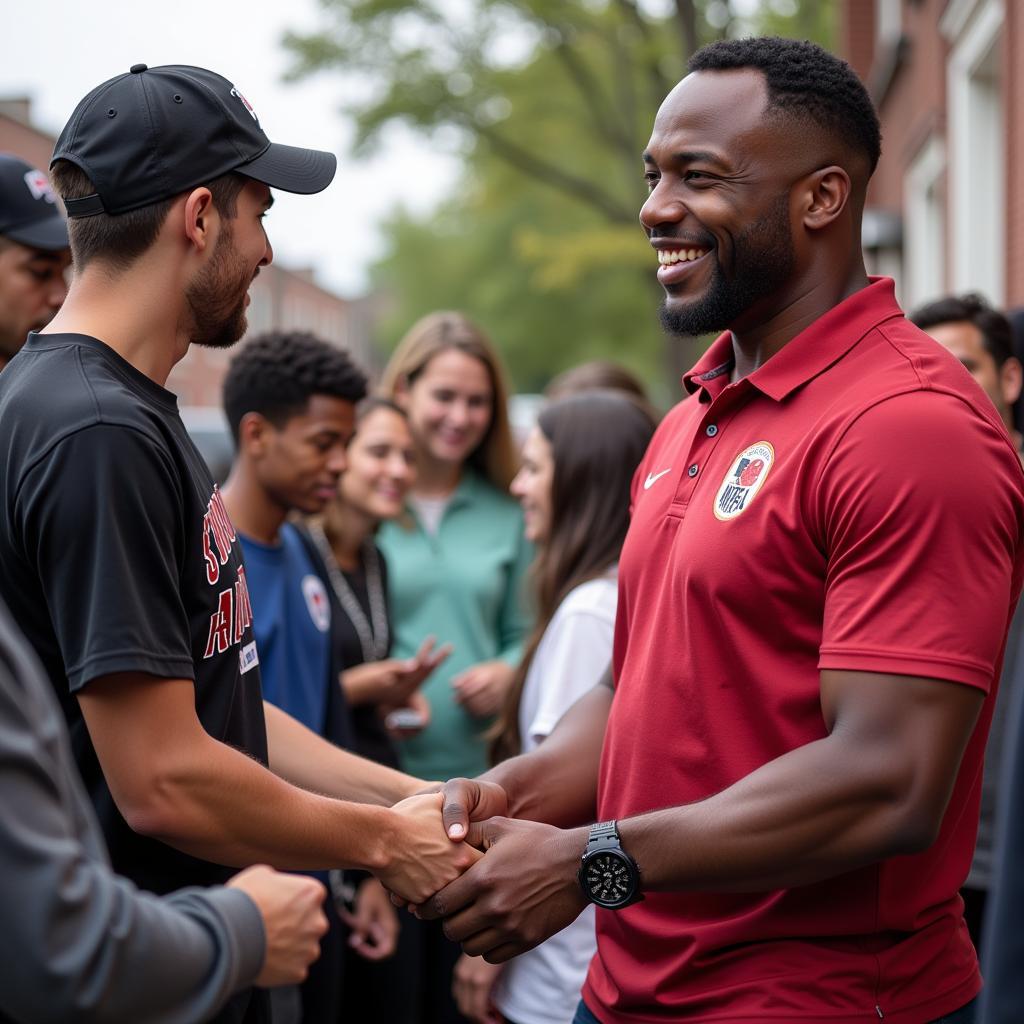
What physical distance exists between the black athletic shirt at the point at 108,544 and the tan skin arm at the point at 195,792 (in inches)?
2.2

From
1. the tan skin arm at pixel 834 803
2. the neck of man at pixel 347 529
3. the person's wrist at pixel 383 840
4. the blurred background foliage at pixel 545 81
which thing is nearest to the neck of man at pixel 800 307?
the tan skin arm at pixel 834 803

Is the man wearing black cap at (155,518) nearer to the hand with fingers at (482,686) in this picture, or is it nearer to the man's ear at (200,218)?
the man's ear at (200,218)

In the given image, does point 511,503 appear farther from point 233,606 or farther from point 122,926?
point 122,926

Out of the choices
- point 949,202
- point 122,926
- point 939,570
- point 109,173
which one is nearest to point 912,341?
point 939,570

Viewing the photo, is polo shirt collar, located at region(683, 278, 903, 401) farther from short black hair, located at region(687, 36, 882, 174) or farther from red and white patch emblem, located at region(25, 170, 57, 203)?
red and white patch emblem, located at region(25, 170, 57, 203)

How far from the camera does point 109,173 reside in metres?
2.29

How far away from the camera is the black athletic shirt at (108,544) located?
2.01m

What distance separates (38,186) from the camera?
4.00 meters

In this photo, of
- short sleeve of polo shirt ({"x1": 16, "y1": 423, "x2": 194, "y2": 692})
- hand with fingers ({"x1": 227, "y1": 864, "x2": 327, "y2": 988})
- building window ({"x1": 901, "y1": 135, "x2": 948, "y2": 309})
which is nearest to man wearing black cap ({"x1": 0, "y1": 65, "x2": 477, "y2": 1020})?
short sleeve of polo shirt ({"x1": 16, "y1": 423, "x2": 194, "y2": 692})

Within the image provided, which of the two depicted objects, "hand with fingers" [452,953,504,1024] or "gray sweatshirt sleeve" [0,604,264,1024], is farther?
"hand with fingers" [452,953,504,1024]

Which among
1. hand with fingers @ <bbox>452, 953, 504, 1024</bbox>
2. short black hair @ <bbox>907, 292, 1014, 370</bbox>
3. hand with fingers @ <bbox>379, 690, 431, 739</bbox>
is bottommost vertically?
hand with fingers @ <bbox>452, 953, 504, 1024</bbox>

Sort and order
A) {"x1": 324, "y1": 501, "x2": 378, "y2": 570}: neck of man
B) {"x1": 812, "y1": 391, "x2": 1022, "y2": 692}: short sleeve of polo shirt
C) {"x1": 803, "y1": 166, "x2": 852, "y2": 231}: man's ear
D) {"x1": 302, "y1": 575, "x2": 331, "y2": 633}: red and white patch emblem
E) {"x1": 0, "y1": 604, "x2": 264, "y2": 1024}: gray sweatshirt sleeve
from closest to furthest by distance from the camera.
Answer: {"x1": 0, "y1": 604, "x2": 264, "y2": 1024}: gray sweatshirt sleeve → {"x1": 812, "y1": 391, "x2": 1022, "y2": 692}: short sleeve of polo shirt → {"x1": 803, "y1": 166, "x2": 852, "y2": 231}: man's ear → {"x1": 302, "y1": 575, "x2": 331, "y2": 633}: red and white patch emblem → {"x1": 324, "y1": 501, "x2": 378, "y2": 570}: neck of man

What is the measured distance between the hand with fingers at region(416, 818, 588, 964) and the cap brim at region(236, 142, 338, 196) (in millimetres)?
1365

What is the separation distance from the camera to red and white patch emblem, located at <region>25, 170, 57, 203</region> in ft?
13.0
